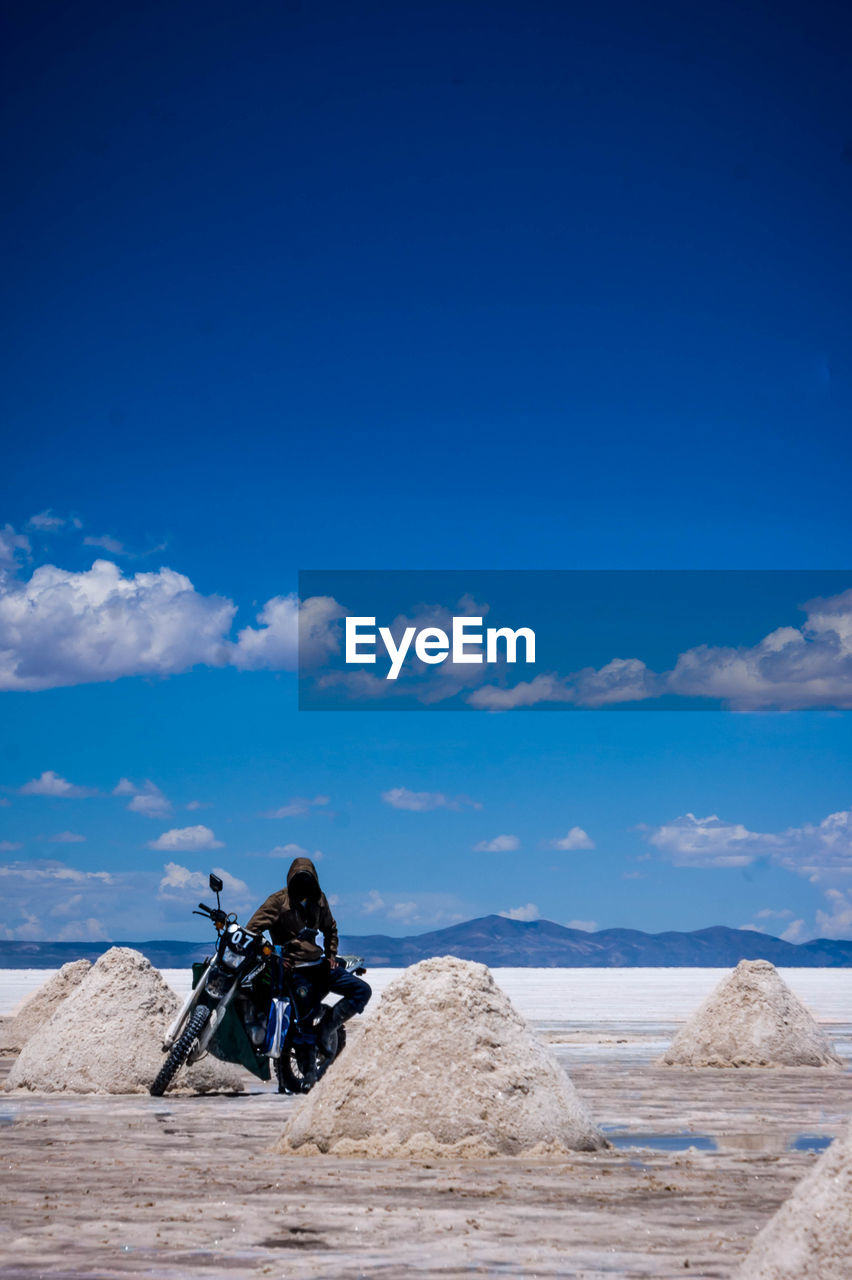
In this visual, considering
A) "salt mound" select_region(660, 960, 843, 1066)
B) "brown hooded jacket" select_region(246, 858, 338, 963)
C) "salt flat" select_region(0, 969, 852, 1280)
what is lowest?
"salt flat" select_region(0, 969, 852, 1280)

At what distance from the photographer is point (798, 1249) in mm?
4168

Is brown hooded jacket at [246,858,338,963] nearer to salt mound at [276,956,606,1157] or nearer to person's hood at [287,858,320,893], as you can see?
person's hood at [287,858,320,893]

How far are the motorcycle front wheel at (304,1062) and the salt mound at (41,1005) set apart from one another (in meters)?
6.85

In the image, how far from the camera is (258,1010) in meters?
11.3

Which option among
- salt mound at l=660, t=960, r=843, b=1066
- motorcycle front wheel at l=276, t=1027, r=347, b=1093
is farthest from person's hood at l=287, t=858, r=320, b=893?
salt mound at l=660, t=960, r=843, b=1066

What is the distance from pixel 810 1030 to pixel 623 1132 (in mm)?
7814

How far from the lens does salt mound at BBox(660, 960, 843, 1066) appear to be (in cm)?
1722

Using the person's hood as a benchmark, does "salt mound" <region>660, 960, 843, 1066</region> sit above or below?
below

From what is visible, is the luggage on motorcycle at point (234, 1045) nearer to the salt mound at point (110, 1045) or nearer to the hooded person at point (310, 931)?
the hooded person at point (310, 931)

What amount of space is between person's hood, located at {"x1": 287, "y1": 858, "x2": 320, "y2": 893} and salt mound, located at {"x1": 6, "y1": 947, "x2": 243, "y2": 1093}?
3.50 meters

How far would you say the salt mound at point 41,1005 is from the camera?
58.1 feet

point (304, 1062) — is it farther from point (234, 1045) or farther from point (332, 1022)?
point (234, 1045)

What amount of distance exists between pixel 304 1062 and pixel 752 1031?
27.3ft

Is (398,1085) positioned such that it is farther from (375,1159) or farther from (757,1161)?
(757,1161)
